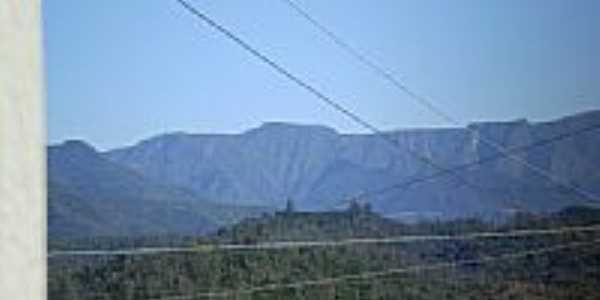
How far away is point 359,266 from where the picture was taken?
117 feet

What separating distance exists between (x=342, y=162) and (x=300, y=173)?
670 cm

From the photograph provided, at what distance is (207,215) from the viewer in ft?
224

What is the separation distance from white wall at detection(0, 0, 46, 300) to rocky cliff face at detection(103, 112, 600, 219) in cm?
7291

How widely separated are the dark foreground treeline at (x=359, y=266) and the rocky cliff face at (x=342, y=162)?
37.7 metres

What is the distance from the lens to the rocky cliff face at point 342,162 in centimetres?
9388

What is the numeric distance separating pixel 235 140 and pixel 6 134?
14679 centimetres

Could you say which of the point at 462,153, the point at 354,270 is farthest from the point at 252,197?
the point at 354,270

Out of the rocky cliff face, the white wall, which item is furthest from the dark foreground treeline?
the rocky cliff face

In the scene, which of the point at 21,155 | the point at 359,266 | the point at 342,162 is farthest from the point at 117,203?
the point at 21,155

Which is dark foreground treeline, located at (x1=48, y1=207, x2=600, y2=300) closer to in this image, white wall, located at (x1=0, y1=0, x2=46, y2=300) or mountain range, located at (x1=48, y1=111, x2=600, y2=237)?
mountain range, located at (x1=48, y1=111, x2=600, y2=237)

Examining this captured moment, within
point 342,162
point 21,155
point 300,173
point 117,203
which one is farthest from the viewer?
point 342,162

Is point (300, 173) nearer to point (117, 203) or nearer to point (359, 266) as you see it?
point (117, 203)

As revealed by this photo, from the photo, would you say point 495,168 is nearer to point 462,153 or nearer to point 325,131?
point 462,153

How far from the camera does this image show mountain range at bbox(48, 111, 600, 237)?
66.9 meters
